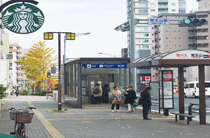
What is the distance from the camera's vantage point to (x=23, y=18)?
9.16 metres

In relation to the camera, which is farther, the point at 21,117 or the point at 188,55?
the point at 188,55

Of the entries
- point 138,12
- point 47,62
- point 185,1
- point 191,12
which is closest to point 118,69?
point 47,62

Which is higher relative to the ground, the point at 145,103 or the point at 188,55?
the point at 188,55

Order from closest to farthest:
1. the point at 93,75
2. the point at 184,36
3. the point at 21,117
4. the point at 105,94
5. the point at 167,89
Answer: the point at 21,117 < the point at 167,89 < the point at 105,94 < the point at 93,75 < the point at 184,36

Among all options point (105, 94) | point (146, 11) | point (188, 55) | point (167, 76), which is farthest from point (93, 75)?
point (146, 11)

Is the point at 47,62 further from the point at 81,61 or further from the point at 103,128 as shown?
the point at 103,128

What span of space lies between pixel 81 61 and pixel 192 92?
22.5 metres

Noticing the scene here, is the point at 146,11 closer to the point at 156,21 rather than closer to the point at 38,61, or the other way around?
the point at 38,61

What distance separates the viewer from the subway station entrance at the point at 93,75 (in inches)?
965

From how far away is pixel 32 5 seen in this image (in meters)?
9.23

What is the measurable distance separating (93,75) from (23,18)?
20433 millimetres

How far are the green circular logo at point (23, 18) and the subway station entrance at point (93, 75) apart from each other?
1478 cm

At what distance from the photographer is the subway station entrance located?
24500 mm

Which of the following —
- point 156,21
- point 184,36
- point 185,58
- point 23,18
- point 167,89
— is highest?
point 184,36
